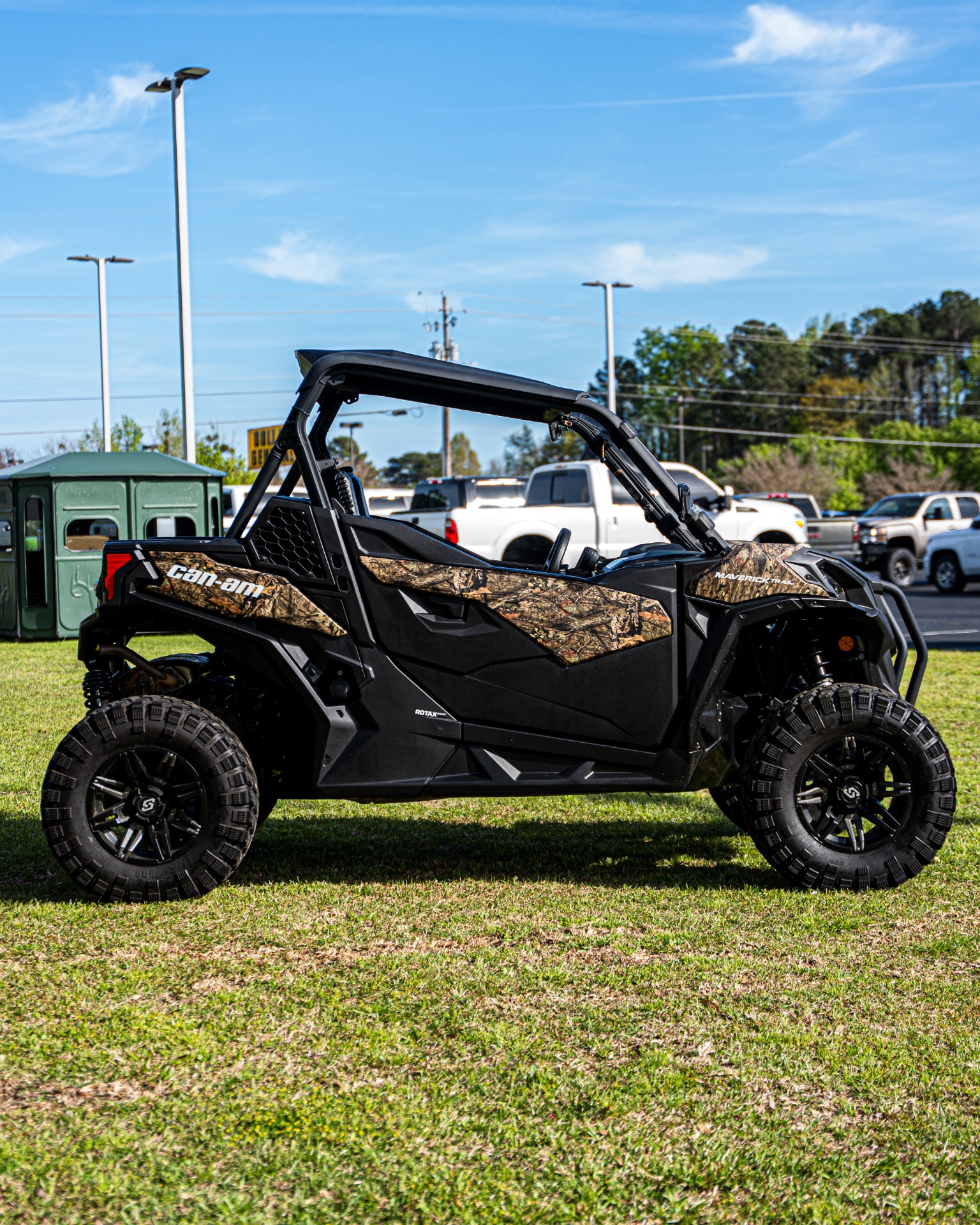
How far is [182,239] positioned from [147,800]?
1852 cm

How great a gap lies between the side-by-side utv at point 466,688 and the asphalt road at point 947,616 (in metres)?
9.18

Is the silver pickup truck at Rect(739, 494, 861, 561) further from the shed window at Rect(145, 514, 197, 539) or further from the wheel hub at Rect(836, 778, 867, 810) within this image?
the wheel hub at Rect(836, 778, 867, 810)

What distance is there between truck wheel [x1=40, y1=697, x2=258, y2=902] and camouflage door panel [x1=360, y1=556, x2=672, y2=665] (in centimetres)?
94

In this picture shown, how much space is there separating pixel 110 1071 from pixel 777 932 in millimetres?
2359

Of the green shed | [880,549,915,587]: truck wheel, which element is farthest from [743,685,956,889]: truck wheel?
[880,549,915,587]: truck wheel

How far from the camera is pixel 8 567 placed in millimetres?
17922

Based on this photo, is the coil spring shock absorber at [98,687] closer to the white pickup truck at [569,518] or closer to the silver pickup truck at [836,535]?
the white pickup truck at [569,518]

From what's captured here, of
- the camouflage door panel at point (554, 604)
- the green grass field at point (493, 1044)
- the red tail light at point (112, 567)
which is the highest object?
the red tail light at point (112, 567)

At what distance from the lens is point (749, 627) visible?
5.37 meters

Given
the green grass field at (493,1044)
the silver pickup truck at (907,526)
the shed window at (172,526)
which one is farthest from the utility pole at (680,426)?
the green grass field at (493,1044)

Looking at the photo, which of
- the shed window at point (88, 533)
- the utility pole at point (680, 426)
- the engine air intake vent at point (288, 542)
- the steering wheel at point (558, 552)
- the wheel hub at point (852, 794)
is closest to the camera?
the engine air intake vent at point (288, 542)

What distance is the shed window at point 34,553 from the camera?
58.3 ft

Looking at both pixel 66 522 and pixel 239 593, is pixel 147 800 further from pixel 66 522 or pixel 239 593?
pixel 66 522

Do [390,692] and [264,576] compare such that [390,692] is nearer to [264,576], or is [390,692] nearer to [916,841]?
[264,576]
